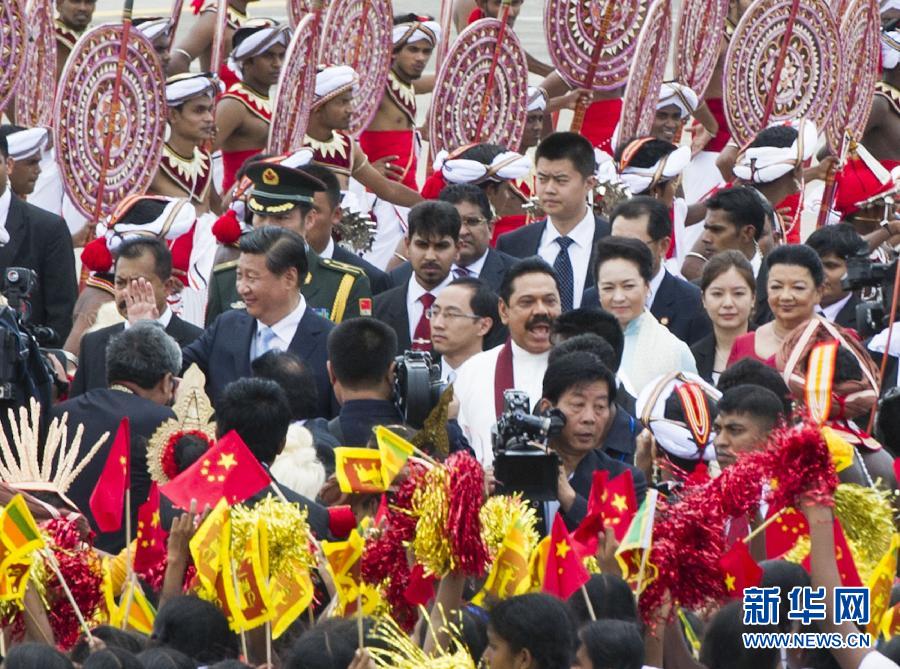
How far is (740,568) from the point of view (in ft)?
17.2

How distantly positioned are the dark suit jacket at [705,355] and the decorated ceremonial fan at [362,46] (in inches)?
98.0

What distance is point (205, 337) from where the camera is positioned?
7.76 meters

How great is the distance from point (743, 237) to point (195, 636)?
4455 millimetres

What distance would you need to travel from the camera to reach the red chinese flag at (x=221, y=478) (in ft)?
17.9

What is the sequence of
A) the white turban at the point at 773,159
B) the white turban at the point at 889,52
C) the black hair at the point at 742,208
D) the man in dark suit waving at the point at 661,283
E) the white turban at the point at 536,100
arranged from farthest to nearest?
1. the white turban at the point at 889,52
2. the white turban at the point at 536,100
3. the white turban at the point at 773,159
4. the black hair at the point at 742,208
5. the man in dark suit waving at the point at 661,283

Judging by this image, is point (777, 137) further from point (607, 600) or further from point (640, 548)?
point (607, 600)

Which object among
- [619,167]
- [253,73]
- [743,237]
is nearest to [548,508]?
[743,237]

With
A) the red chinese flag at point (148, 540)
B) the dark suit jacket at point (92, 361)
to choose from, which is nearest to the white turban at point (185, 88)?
the dark suit jacket at point (92, 361)

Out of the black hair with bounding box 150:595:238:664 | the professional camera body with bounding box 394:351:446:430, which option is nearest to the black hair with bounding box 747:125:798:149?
the professional camera body with bounding box 394:351:446:430

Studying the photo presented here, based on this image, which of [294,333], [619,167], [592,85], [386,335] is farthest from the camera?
[592,85]

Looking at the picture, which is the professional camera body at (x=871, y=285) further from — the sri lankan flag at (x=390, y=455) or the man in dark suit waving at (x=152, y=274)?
the sri lankan flag at (x=390, y=455)

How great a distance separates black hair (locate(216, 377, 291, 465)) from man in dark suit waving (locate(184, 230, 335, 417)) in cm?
160

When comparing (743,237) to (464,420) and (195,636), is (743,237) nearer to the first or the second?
(464,420)

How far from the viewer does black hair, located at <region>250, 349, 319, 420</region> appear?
6891 millimetres
